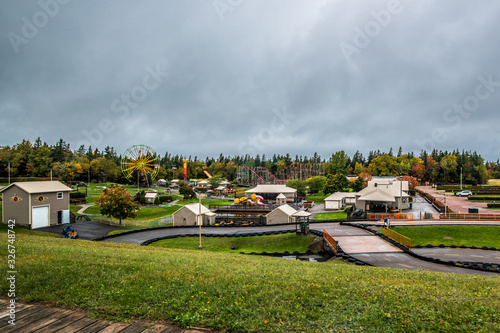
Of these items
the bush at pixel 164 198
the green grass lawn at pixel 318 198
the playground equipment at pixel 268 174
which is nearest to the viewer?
the bush at pixel 164 198

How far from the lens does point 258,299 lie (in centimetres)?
605

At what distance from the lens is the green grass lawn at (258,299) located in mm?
5062

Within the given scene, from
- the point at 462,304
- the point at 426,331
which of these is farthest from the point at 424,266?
the point at 426,331

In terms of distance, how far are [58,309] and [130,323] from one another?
5.72 feet

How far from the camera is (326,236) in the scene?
2367cm

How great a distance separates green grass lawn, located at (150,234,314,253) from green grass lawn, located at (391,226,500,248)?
11660 millimetres

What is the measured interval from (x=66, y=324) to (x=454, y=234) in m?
35.0

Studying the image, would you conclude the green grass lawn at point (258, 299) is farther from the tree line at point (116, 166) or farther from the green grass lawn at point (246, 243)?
the tree line at point (116, 166)

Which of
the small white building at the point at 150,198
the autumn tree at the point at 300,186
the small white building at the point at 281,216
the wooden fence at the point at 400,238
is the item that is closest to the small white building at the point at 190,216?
the small white building at the point at 281,216

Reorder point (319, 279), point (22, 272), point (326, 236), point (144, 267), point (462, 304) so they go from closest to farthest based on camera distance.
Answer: point (462, 304) < point (22, 272) < point (319, 279) < point (144, 267) < point (326, 236)

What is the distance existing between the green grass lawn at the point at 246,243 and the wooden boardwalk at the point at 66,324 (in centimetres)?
2013

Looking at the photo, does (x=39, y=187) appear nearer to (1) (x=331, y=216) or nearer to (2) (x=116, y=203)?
(2) (x=116, y=203)

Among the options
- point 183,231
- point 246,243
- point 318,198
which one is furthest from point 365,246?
point 318,198

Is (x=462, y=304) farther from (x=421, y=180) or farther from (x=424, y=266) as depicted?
(x=421, y=180)
